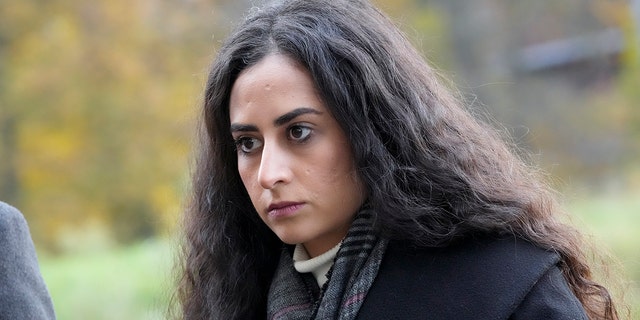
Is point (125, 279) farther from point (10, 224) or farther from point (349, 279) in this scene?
point (349, 279)

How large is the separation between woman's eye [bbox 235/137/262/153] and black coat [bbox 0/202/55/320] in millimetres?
831

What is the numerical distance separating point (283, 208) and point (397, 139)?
349mm

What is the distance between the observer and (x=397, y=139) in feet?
9.74

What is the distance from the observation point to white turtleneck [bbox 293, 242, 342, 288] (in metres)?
3.08

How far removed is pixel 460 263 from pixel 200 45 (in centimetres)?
1205

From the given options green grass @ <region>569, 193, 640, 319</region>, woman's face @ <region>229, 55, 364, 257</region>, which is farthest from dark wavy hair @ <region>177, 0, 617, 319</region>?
green grass @ <region>569, 193, 640, 319</region>

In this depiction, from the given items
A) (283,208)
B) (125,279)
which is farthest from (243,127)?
(125,279)

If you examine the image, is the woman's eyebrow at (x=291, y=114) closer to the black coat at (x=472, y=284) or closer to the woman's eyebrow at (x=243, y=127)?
the woman's eyebrow at (x=243, y=127)

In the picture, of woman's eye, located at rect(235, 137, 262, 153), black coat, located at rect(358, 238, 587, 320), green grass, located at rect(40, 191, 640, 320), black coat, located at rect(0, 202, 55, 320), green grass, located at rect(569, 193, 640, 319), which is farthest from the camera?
green grass, located at rect(40, 191, 640, 320)

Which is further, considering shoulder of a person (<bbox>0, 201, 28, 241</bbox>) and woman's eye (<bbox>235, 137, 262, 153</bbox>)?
shoulder of a person (<bbox>0, 201, 28, 241</bbox>)

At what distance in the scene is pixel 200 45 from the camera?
14641 mm

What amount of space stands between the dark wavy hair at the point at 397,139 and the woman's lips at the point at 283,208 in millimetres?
186

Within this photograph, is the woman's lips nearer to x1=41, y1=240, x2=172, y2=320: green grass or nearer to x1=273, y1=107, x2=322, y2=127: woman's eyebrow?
x1=273, y1=107, x2=322, y2=127: woman's eyebrow

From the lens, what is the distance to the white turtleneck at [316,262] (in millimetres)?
3075
